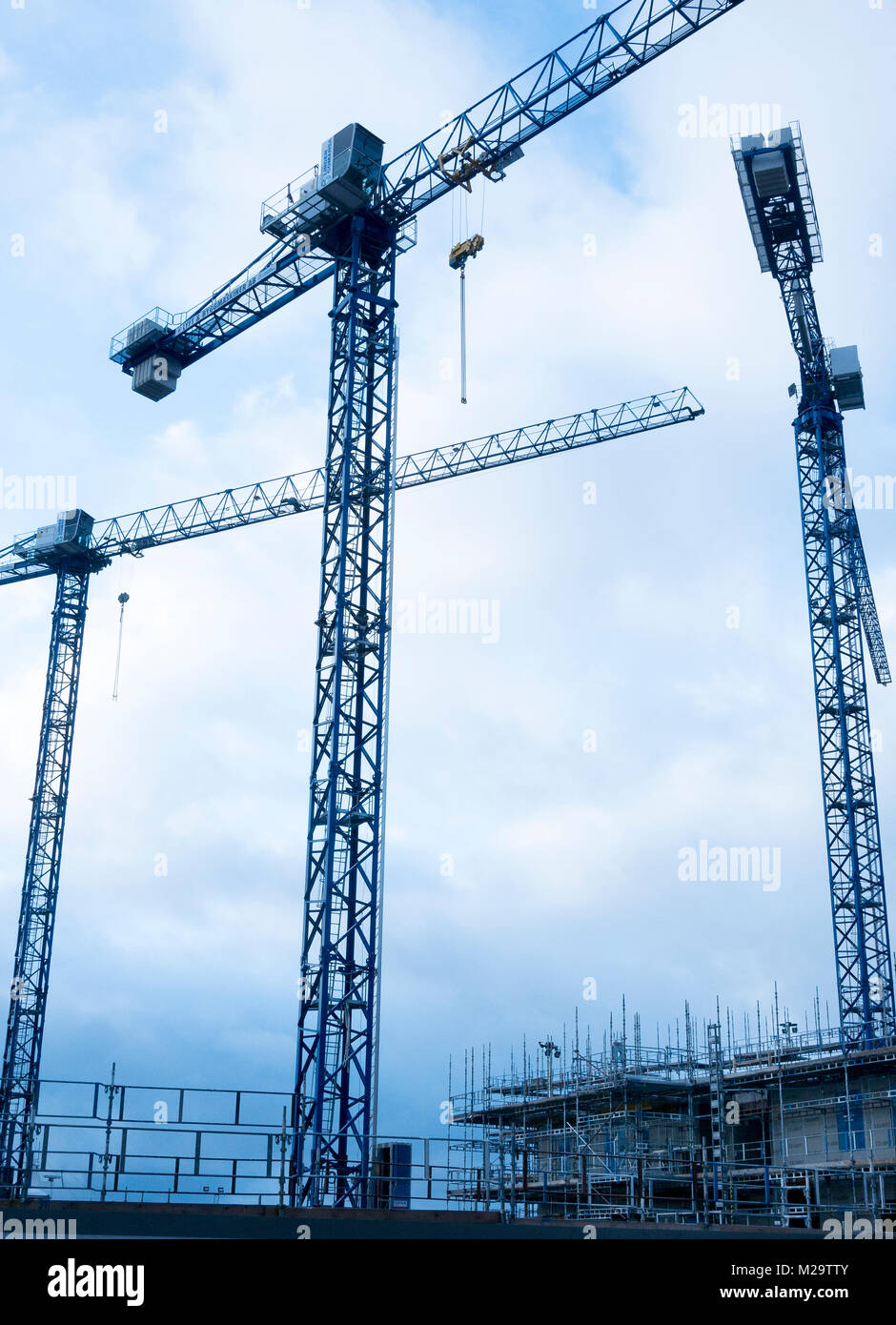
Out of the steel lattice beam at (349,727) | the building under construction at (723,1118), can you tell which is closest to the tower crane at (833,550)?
the building under construction at (723,1118)

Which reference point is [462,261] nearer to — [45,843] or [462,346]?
[462,346]

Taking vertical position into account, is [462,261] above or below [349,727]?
above

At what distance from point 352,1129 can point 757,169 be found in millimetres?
37670

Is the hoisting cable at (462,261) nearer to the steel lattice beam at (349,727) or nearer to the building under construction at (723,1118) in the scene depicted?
the steel lattice beam at (349,727)

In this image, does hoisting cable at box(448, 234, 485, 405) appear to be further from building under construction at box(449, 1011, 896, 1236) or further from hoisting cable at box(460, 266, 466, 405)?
building under construction at box(449, 1011, 896, 1236)

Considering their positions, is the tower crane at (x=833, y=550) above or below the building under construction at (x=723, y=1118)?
above

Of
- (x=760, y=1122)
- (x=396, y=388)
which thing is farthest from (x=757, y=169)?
(x=760, y=1122)

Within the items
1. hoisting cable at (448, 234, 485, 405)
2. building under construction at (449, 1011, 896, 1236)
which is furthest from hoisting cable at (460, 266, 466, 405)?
building under construction at (449, 1011, 896, 1236)

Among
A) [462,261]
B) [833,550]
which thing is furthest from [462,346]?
[833,550]

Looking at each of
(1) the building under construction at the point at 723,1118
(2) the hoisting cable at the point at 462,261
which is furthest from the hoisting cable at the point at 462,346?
(1) the building under construction at the point at 723,1118

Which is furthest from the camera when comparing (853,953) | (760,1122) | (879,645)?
(879,645)

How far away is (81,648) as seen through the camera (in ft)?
191

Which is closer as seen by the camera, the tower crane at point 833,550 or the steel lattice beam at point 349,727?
the steel lattice beam at point 349,727
